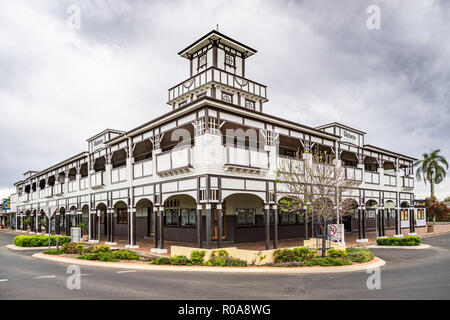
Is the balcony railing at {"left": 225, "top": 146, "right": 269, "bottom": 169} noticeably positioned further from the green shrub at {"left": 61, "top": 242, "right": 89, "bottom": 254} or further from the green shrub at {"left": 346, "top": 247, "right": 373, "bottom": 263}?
the green shrub at {"left": 61, "top": 242, "right": 89, "bottom": 254}

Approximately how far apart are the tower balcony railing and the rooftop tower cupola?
1575 cm

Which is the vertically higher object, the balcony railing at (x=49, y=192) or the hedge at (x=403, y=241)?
the balcony railing at (x=49, y=192)

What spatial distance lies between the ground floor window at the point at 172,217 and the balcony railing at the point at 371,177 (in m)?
15.0

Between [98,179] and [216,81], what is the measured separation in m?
12.3

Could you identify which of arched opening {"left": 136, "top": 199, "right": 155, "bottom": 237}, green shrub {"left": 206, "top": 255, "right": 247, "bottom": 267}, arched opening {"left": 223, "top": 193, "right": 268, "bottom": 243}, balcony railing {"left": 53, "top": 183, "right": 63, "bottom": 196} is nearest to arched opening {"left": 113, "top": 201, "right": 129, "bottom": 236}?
arched opening {"left": 136, "top": 199, "right": 155, "bottom": 237}

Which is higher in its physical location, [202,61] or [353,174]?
[202,61]

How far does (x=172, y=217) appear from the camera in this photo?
2697 cm

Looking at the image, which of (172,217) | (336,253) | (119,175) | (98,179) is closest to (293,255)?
(336,253)

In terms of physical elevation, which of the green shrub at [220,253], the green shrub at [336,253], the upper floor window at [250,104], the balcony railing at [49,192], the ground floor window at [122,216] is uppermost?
the upper floor window at [250,104]

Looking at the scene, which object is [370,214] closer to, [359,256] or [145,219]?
[145,219]

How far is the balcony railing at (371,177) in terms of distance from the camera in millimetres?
28359

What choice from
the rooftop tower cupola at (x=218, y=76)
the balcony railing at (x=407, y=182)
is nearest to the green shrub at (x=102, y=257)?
the rooftop tower cupola at (x=218, y=76)

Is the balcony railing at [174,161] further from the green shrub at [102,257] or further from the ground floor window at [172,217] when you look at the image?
the ground floor window at [172,217]
